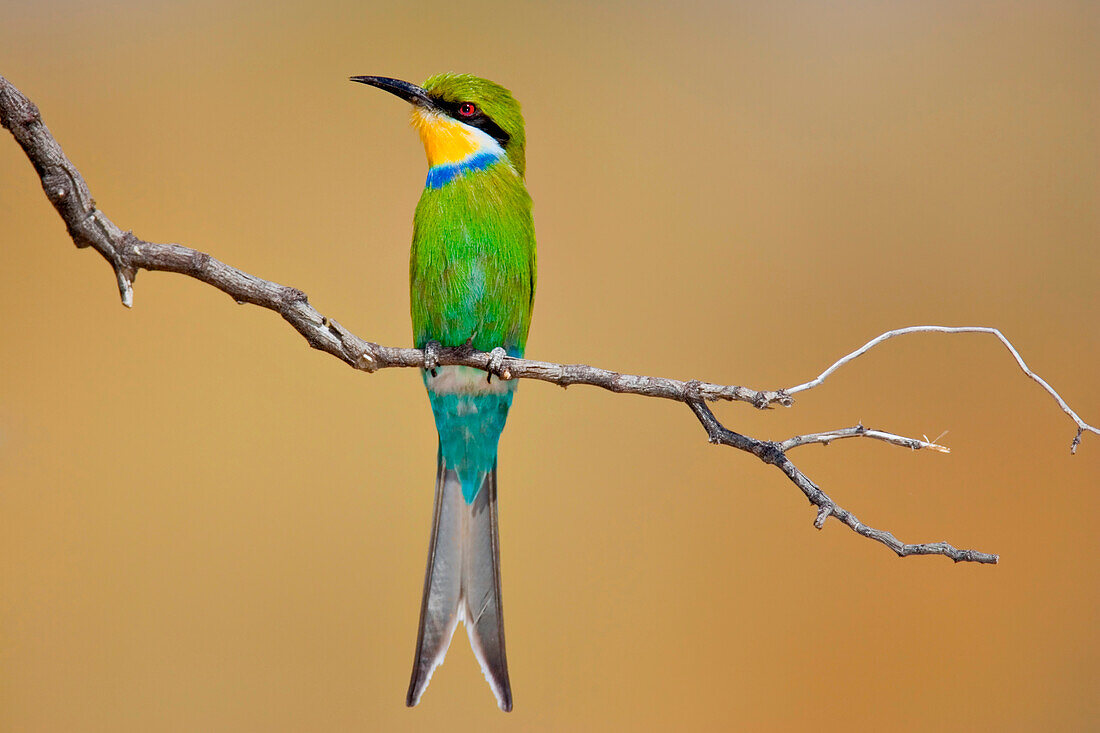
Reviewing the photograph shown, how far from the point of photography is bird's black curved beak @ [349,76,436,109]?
53.0 inches

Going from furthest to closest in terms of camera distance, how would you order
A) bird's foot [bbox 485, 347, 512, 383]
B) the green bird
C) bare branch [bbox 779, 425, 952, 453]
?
1. the green bird
2. bird's foot [bbox 485, 347, 512, 383]
3. bare branch [bbox 779, 425, 952, 453]

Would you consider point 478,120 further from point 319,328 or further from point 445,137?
point 319,328

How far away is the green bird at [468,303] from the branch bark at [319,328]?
273 millimetres

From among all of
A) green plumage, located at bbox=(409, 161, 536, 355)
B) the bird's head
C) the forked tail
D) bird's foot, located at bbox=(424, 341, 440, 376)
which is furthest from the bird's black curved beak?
the forked tail

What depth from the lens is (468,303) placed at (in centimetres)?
140

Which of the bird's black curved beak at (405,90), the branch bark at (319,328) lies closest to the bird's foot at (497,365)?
the branch bark at (319,328)

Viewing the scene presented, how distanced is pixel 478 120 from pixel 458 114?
0.11ft

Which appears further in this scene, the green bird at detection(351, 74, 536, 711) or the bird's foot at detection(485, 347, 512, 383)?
the green bird at detection(351, 74, 536, 711)

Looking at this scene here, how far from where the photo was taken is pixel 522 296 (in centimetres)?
146

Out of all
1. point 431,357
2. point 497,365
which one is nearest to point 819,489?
point 497,365

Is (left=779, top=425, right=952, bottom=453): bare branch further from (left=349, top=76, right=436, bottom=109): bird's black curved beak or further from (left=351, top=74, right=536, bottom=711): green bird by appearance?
(left=349, top=76, right=436, bottom=109): bird's black curved beak

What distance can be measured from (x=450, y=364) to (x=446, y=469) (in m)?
0.21

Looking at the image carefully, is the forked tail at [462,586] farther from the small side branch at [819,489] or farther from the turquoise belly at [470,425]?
the small side branch at [819,489]

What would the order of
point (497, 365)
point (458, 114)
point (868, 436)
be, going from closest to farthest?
point (868, 436) < point (497, 365) < point (458, 114)
